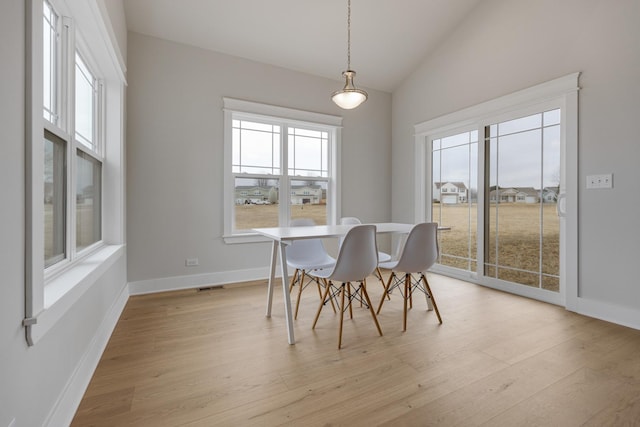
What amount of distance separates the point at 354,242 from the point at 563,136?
2540 millimetres

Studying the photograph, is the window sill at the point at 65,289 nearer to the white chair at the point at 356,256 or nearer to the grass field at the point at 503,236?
the white chair at the point at 356,256

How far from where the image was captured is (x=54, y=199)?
170 cm

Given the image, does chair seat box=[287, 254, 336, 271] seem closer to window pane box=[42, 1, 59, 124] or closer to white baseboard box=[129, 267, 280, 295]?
white baseboard box=[129, 267, 280, 295]

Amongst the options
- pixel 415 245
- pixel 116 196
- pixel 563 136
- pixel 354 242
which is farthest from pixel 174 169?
pixel 563 136

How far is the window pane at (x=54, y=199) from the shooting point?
5.21 ft

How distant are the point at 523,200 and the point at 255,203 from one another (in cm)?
323

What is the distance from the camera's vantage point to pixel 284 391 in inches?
67.4

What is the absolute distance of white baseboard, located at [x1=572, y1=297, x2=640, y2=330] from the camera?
2562 millimetres

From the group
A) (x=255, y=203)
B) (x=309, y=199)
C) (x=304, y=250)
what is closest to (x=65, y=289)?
(x=304, y=250)

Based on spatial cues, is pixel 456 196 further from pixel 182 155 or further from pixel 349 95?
pixel 182 155

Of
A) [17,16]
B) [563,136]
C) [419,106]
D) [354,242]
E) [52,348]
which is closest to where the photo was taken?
[17,16]

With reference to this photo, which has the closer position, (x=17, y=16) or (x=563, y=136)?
(x=17, y=16)

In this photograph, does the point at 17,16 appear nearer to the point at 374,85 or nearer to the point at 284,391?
the point at 284,391

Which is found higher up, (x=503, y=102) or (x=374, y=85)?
(x=374, y=85)
